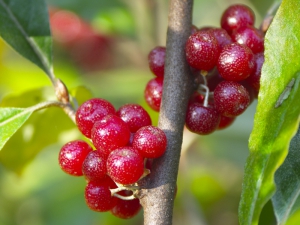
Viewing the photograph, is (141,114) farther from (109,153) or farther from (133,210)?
(133,210)

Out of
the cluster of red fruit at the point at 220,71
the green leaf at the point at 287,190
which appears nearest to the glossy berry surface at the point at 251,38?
the cluster of red fruit at the point at 220,71

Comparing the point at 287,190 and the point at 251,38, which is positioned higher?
the point at 251,38

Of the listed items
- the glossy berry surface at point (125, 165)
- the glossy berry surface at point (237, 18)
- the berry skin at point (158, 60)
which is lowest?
the glossy berry surface at point (125, 165)

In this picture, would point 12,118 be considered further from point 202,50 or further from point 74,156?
point 202,50

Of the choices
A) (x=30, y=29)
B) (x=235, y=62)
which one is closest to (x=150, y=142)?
(x=235, y=62)

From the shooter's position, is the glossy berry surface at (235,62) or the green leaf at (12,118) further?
the green leaf at (12,118)

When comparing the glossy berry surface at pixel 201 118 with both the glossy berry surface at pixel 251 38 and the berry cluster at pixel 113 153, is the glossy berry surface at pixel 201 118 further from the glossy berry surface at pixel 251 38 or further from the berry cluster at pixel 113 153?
the glossy berry surface at pixel 251 38

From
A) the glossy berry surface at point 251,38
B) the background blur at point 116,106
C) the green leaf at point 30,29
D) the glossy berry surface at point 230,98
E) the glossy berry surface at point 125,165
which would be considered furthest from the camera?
the background blur at point 116,106
